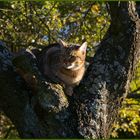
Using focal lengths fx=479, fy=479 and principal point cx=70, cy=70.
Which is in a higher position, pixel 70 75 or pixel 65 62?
pixel 65 62

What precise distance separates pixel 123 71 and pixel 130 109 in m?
4.14

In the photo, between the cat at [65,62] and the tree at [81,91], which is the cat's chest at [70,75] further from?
the tree at [81,91]

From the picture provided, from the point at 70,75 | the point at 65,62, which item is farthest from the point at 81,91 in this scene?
the point at 65,62

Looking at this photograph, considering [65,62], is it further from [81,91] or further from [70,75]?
[81,91]

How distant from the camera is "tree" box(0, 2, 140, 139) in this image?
4707 millimetres

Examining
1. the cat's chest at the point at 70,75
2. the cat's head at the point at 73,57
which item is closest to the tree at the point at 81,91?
the cat's chest at the point at 70,75

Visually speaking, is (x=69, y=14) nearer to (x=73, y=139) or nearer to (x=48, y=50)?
(x=48, y=50)

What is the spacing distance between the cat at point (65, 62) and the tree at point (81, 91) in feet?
2.95

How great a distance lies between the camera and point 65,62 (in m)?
6.36

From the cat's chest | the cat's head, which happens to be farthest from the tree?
the cat's head

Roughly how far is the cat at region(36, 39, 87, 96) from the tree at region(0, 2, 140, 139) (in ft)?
2.95

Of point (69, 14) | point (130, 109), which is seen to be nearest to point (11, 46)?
point (69, 14)

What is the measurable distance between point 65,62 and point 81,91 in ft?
4.55

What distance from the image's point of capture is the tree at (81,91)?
4.71 meters
